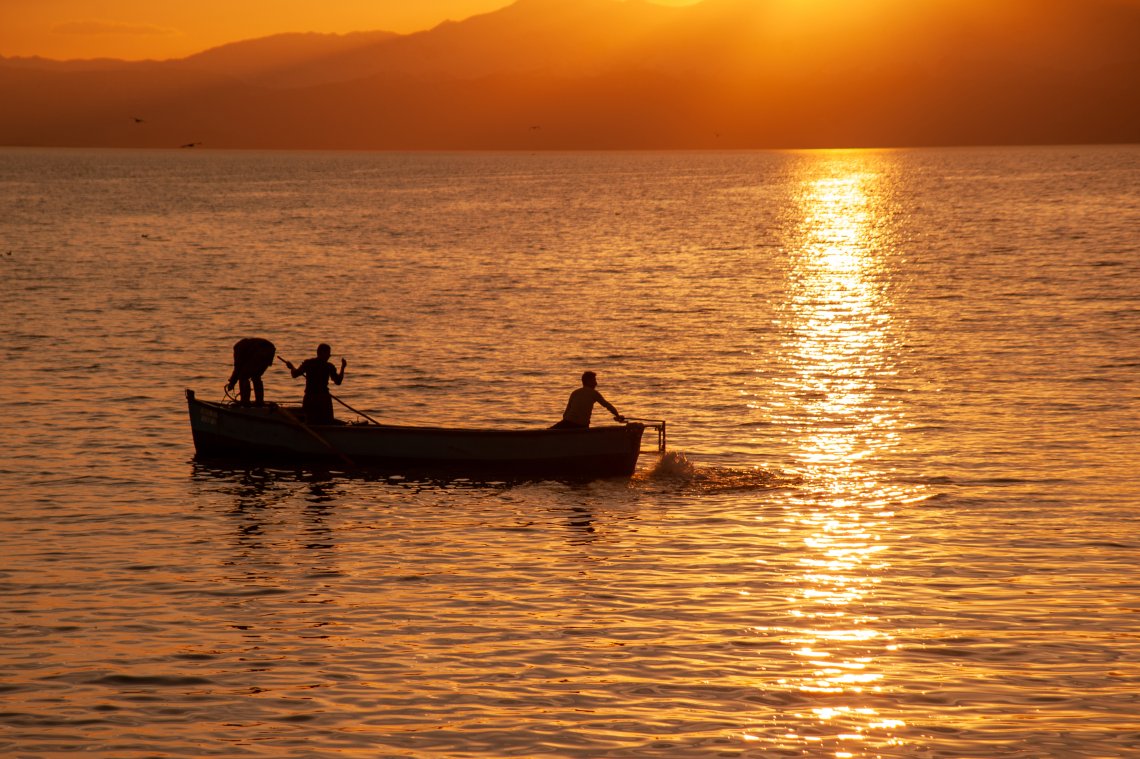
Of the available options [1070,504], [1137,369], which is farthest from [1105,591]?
[1137,369]

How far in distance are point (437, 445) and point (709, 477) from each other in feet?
16.5

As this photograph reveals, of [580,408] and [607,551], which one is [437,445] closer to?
[580,408]

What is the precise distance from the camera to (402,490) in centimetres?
2595

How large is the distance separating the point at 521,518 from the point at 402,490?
10.3 feet

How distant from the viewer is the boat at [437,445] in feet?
86.2

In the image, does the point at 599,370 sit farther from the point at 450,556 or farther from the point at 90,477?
the point at 450,556

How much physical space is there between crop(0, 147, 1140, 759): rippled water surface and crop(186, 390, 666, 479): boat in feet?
1.75

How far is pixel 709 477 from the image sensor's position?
2638cm

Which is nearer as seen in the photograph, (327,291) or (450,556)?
(450,556)

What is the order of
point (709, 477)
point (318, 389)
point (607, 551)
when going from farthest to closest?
point (318, 389) < point (709, 477) < point (607, 551)

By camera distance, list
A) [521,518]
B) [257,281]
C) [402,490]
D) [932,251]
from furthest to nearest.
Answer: [932,251]
[257,281]
[402,490]
[521,518]

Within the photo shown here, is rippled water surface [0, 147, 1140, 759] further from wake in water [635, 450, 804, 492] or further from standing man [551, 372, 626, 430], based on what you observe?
standing man [551, 372, 626, 430]

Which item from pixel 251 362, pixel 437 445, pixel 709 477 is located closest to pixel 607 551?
pixel 709 477

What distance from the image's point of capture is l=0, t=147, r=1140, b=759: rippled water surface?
1470 cm
